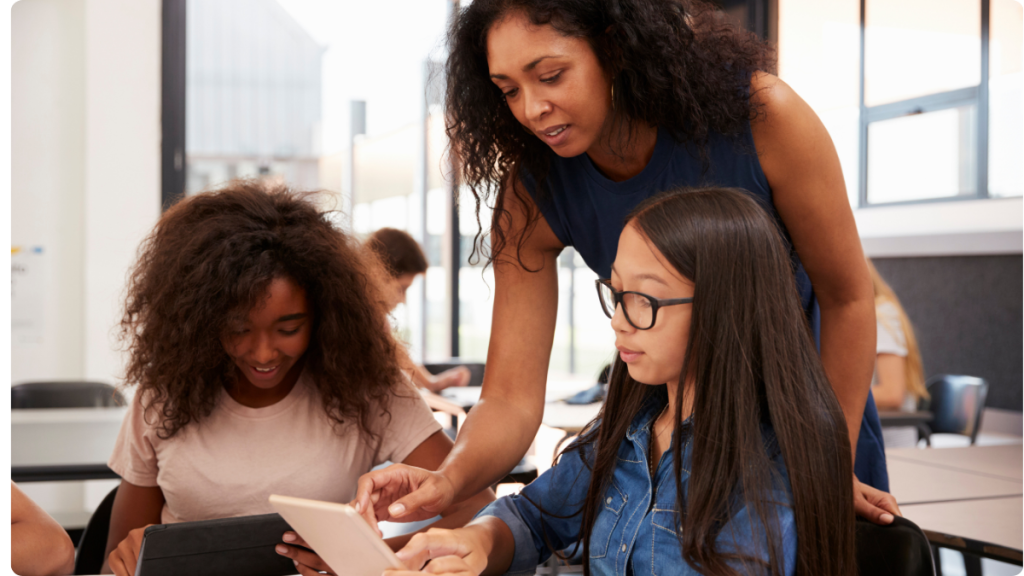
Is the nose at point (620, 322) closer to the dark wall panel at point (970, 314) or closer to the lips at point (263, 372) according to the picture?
the lips at point (263, 372)

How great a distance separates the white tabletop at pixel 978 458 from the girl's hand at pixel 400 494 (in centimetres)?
166

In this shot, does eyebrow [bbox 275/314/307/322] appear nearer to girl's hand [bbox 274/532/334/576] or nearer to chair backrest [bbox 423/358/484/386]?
girl's hand [bbox 274/532/334/576]

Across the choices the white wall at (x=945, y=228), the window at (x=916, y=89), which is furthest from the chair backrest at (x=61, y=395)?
the white wall at (x=945, y=228)

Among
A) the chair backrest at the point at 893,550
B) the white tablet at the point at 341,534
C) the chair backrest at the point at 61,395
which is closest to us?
the white tablet at the point at 341,534

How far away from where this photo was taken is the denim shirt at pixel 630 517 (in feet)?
3.15

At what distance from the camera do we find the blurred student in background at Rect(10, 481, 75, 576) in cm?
116

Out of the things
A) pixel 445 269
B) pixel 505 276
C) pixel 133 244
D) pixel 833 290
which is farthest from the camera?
pixel 445 269

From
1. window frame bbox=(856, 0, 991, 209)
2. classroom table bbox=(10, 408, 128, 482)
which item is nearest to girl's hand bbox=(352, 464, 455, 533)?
classroom table bbox=(10, 408, 128, 482)

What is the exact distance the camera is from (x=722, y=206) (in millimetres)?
1047

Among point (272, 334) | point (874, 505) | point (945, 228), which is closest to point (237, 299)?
point (272, 334)

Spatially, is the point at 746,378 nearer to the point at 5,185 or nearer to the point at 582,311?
the point at 5,185

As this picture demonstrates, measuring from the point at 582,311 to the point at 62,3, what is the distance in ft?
12.5

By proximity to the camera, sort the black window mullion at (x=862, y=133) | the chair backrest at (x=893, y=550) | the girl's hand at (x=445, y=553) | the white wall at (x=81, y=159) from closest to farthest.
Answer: the girl's hand at (x=445, y=553) → the chair backrest at (x=893, y=550) → the white wall at (x=81, y=159) → the black window mullion at (x=862, y=133)

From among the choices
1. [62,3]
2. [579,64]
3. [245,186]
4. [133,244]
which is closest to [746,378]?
[579,64]
